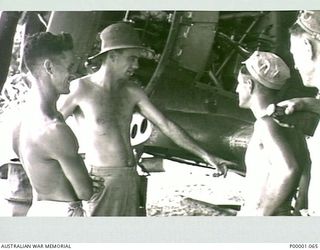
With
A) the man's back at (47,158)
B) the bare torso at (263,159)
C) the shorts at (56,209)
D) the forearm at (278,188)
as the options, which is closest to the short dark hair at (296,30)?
the bare torso at (263,159)

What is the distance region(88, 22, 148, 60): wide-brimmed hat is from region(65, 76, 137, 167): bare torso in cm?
14

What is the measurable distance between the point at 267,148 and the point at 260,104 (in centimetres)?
17

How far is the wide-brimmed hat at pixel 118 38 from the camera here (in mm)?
1968

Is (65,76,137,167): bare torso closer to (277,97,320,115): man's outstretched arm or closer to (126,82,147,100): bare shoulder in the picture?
(126,82,147,100): bare shoulder

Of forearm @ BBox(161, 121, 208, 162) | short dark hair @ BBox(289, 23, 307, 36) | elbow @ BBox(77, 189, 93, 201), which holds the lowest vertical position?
elbow @ BBox(77, 189, 93, 201)

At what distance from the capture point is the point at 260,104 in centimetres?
197

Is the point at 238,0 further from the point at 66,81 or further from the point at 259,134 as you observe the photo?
the point at 66,81

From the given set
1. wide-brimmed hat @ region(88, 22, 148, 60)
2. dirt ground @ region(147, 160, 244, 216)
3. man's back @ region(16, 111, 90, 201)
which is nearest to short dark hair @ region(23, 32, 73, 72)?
wide-brimmed hat @ region(88, 22, 148, 60)

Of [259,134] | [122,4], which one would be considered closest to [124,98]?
[122,4]

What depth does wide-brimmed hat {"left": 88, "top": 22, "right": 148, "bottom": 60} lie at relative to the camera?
197cm

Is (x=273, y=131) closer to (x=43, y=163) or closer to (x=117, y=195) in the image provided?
(x=117, y=195)

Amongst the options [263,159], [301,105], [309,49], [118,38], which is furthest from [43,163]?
[309,49]

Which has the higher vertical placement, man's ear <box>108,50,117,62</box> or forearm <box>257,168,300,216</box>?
man's ear <box>108,50,117,62</box>

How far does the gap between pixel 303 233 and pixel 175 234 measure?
461mm
